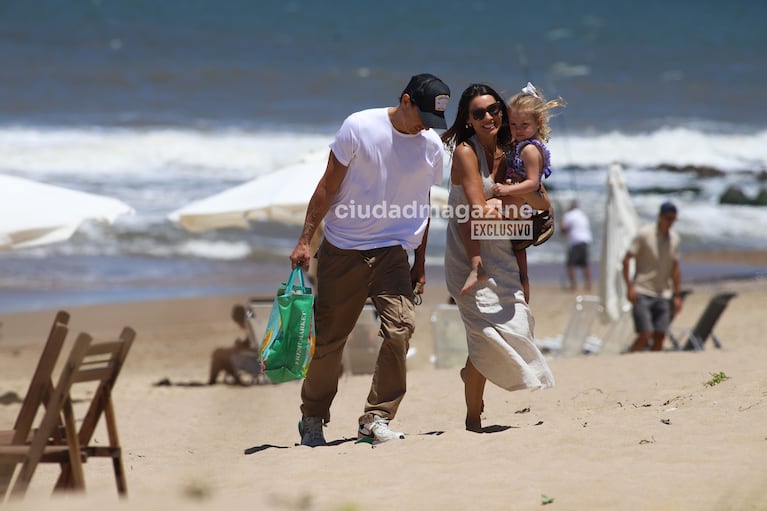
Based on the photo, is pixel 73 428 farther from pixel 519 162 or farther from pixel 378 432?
pixel 519 162

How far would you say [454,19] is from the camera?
141ft

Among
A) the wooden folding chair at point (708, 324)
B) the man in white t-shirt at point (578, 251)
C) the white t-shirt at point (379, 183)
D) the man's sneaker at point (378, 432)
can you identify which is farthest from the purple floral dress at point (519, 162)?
the man in white t-shirt at point (578, 251)

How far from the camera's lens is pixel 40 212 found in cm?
733

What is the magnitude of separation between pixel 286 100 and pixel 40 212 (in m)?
24.4

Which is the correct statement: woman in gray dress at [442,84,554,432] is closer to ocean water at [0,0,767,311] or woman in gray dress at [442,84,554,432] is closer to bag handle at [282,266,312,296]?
bag handle at [282,266,312,296]

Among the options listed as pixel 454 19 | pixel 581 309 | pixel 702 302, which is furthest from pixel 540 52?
pixel 581 309

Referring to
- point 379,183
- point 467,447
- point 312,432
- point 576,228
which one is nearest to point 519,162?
point 379,183

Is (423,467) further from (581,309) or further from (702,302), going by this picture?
(702,302)

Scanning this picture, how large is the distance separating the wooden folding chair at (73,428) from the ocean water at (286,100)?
9.09 m

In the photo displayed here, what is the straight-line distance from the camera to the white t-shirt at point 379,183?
16.0ft

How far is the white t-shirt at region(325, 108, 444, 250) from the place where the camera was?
487 centimetres

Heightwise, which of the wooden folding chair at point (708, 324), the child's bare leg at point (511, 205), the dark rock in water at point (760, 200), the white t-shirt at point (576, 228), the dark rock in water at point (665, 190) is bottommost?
the wooden folding chair at point (708, 324)

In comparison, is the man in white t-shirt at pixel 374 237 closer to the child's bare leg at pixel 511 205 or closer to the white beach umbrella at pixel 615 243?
the child's bare leg at pixel 511 205

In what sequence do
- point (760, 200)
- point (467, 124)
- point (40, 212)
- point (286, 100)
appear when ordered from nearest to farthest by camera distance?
1. point (467, 124)
2. point (40, 212)
3. point (760, 200)
4. point (286, 100)
